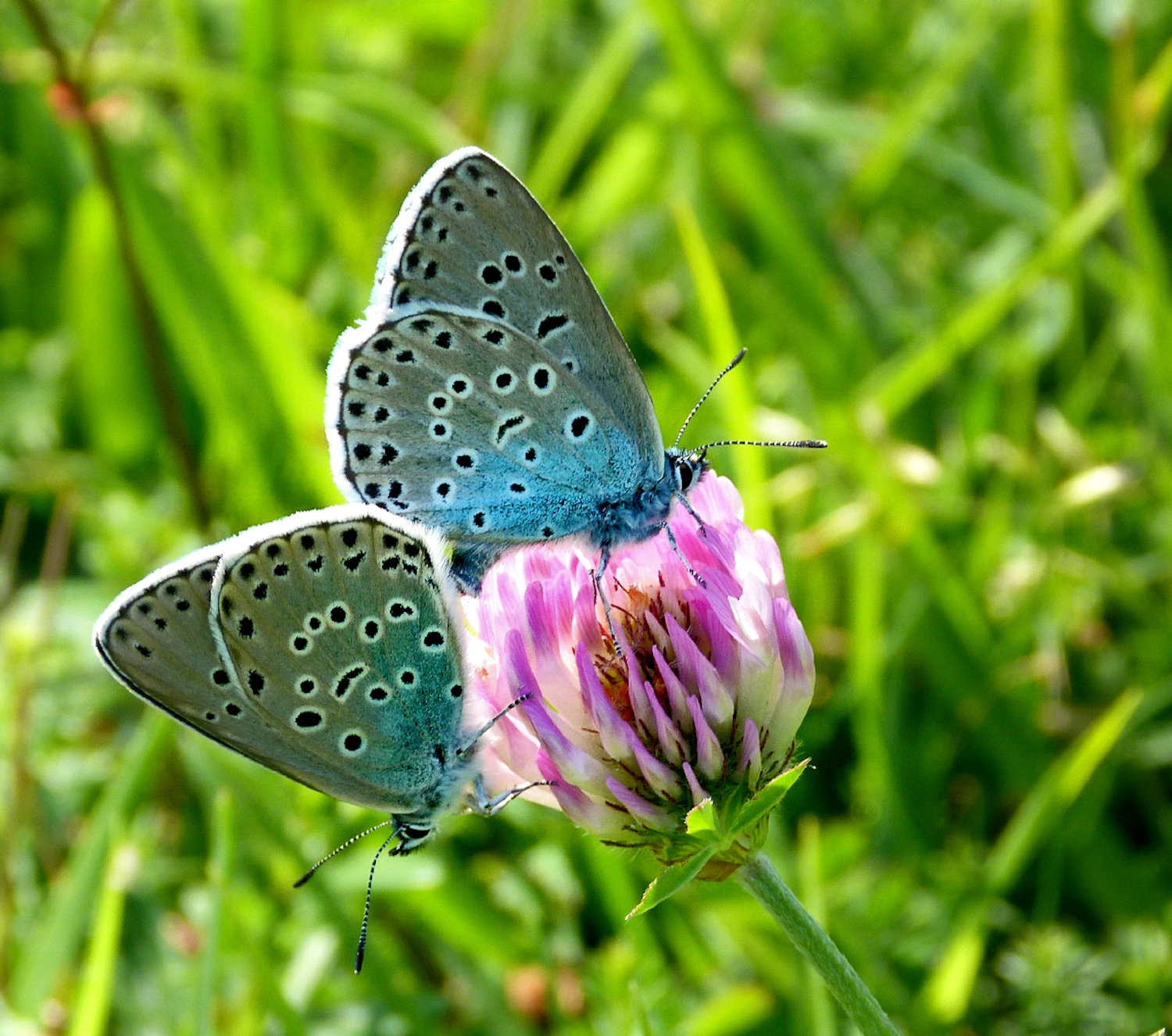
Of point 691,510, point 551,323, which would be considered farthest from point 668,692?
point 551,323

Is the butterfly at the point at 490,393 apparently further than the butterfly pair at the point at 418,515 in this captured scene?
Yes

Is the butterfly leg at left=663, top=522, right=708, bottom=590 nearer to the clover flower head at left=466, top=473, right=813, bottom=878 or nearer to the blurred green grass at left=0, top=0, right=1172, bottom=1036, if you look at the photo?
the clover flower head at left=466, top=473, right=813, bottom=878

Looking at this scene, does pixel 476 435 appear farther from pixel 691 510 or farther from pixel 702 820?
pixel 702 820

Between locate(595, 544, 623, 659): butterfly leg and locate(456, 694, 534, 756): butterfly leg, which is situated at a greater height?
locate(595, 544, 623, 659): butterfly leg

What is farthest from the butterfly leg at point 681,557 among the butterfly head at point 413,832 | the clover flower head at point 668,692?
the butterfly head at point 413,832

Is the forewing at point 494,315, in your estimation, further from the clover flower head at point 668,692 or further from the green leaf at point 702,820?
the green leaf at point 702,820

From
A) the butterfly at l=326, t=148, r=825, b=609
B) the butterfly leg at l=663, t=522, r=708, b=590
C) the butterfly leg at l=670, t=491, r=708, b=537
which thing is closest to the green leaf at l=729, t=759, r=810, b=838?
the butterfly leg at l=663, t=522, r=708, b=590

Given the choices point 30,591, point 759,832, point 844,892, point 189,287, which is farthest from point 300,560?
point 30,591
